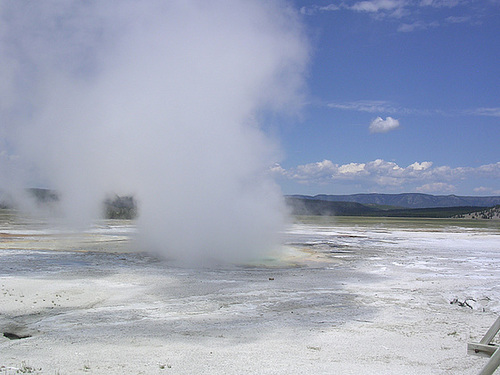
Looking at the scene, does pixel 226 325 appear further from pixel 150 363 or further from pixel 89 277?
pixel 89 277

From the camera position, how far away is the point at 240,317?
403 inches

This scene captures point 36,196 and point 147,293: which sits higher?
point 36,196

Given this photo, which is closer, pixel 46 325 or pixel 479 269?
pixel 46 325

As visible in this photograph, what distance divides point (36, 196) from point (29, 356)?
69930 millimetres

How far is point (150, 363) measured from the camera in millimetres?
7062

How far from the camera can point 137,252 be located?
23.5 m

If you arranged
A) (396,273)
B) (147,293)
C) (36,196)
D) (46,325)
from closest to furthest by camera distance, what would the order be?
(46,325) < (147,293) < (396,273) < (36,196)

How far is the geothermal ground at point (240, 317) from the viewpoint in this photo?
7.24 metres

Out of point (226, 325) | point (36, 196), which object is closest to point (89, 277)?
point (226, 325)

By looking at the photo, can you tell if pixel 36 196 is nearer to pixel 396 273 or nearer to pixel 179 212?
pixel 179 212

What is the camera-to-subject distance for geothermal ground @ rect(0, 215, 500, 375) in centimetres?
724

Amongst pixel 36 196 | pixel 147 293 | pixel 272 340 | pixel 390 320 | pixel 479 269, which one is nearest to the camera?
pixel 272 340

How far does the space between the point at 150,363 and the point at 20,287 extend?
7881 mm

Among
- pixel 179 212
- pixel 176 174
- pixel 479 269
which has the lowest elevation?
pixel 479 269
